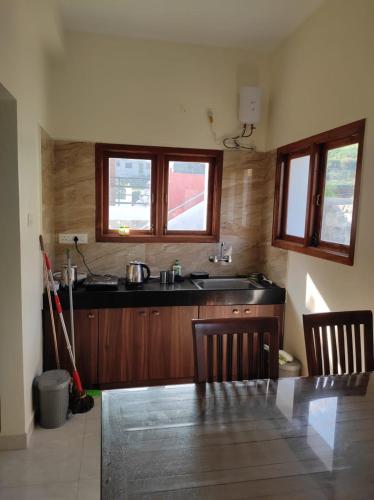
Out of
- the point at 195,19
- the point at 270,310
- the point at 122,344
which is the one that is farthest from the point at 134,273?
the point at 195,19

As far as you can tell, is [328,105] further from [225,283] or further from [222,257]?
[225,283]

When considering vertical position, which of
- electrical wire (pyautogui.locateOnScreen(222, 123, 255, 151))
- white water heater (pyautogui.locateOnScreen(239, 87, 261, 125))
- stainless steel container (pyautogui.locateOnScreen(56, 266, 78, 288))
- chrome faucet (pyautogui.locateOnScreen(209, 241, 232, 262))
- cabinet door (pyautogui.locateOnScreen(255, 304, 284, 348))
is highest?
white water heater (pyautogui.locateOnScreen(239, 87, 261, 125))

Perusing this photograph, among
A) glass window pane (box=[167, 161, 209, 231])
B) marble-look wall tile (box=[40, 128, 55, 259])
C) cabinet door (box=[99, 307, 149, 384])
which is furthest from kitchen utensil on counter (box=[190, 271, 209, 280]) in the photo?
marble-look wall tile (box=[40, 128, 55, 259])

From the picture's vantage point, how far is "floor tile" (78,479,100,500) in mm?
1908

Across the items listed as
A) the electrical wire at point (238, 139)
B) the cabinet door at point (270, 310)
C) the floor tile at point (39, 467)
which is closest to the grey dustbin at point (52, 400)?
the floor tile at point (39, 467)

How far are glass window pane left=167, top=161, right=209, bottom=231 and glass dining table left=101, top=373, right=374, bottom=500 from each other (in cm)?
210

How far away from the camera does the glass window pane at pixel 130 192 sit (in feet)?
10.7

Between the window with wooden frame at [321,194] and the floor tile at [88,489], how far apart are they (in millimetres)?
1923

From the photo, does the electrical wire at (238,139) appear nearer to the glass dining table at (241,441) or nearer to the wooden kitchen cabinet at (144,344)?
the wooden kitchen cabinet at (144,344)

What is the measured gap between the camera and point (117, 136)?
Answer: 3.14 m

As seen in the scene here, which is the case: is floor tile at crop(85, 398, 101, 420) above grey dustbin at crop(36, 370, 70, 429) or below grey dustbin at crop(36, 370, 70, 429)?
below

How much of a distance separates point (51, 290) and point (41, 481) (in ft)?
4.07

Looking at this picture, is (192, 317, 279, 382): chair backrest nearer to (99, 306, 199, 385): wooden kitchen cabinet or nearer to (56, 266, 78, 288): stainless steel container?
(99, 306, 199, 385): wooden kitchen cabinet

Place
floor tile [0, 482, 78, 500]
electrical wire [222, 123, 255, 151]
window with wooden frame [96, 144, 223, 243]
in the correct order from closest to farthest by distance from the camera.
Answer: floor tile [0, 482, 78, 500] < window with wooden frame [96, 144, 223, 243] < electrical wire [222, 123, 255, 151]
